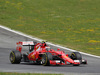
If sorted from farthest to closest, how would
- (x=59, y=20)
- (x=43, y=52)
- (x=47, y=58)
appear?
(x=59, y=20), (x=43, y=52), (x=47, y=58)

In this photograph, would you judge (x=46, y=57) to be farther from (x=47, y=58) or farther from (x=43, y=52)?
(x=43, y=52)

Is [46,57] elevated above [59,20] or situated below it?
below

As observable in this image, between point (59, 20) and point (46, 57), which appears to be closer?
point (46, 57)

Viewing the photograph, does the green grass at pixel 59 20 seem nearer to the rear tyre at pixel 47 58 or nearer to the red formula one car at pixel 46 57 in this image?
the red formula one car at pixel 46 57

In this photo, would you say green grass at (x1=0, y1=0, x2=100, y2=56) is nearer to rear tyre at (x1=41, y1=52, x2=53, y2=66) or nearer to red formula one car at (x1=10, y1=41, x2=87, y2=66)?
red formula one car at (x1=10, y1=41, x2=87, y2=66)

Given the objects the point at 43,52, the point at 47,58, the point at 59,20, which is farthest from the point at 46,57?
the point at 59,20

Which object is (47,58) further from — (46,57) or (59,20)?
(59,20)

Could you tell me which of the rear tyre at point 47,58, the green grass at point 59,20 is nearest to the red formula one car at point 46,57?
the rear tyre at point 47,58

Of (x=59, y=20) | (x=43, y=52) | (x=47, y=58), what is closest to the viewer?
(x=47, y=58)

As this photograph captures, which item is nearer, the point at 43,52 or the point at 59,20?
the point at 43,52

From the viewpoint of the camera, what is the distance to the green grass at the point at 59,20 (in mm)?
29844

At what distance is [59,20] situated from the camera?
4078 cm

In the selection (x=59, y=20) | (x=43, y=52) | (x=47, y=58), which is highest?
(x=59, y=20)

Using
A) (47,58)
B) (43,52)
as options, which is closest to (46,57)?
(47,58)
